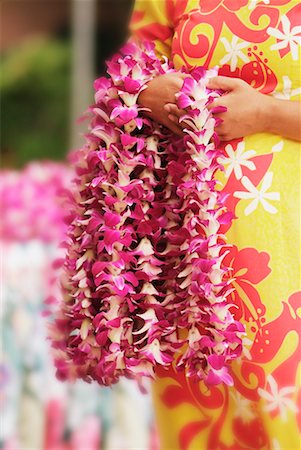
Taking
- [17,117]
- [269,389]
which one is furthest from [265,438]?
[17,117]

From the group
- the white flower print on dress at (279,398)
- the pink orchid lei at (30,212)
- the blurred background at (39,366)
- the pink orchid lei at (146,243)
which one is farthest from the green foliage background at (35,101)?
the white flower print on dress at (279,398)

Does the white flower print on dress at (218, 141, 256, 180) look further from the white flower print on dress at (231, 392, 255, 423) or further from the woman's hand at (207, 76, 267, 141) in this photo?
the white flower print on dress at (231, 392, 255, 423)

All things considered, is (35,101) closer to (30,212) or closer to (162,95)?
(30,212)

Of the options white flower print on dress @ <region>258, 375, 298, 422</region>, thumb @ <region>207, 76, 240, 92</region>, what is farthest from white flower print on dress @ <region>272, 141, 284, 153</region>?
white flower print on dress @ <region>258, 375, 298, 422</region>

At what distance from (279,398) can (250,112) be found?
449 mm

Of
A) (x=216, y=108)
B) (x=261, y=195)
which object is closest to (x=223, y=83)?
(x=216, y=108)

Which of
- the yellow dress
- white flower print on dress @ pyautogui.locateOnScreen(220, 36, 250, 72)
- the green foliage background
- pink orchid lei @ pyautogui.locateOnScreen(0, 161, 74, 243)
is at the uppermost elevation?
the green foliage background

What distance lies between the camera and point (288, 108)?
4.25 feet

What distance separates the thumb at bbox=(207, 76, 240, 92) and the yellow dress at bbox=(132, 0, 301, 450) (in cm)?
3

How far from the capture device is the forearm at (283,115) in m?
1.29

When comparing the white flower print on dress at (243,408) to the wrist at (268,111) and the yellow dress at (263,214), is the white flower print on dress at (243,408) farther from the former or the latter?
the wrist at (268,111)

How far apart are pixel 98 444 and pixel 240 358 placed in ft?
4.62

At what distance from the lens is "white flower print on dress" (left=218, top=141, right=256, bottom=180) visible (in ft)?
4.31

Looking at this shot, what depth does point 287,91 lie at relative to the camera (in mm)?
1314
